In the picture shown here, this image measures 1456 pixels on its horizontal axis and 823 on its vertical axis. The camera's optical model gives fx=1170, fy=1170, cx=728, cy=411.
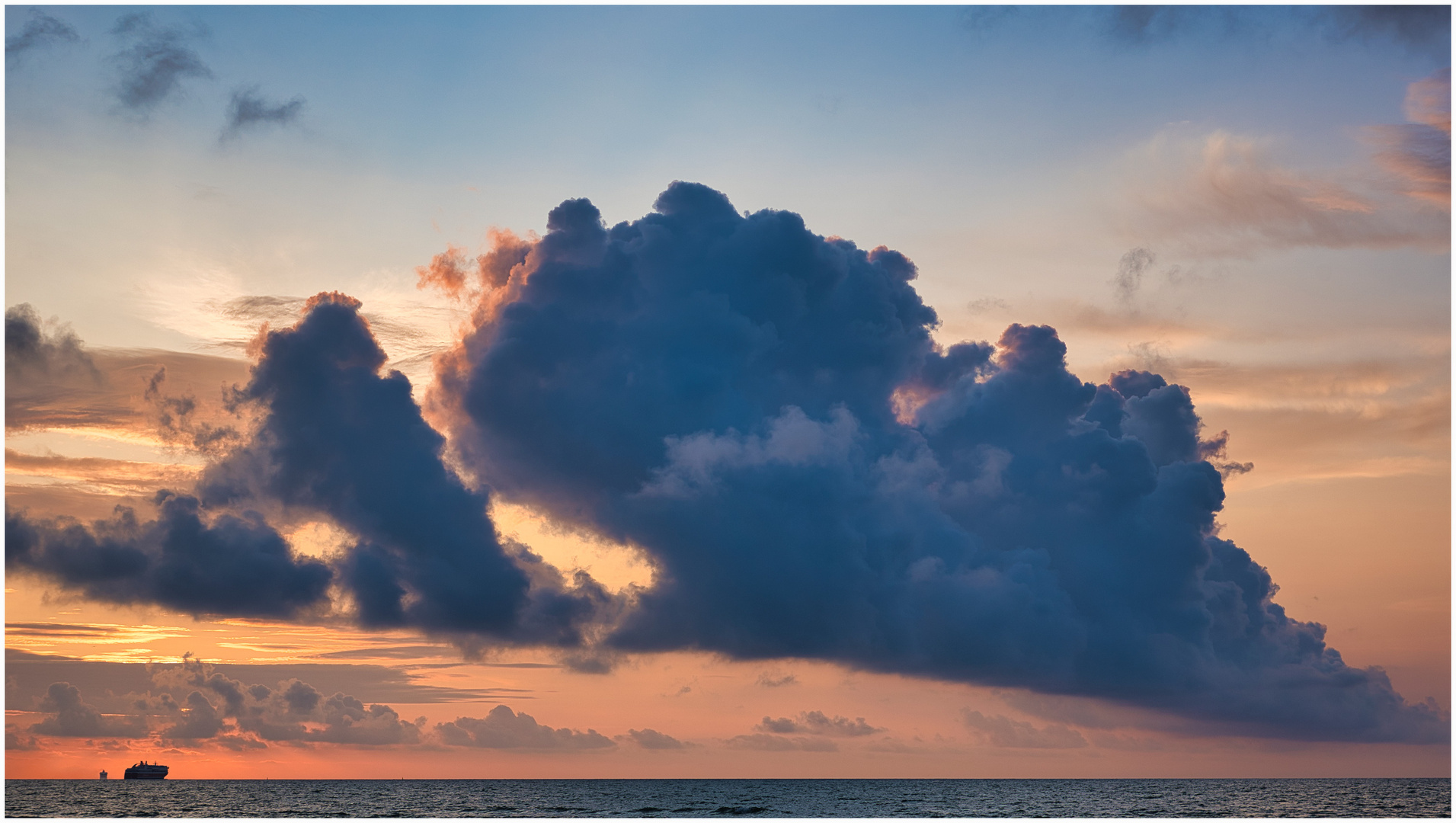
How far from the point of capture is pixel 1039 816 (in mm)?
189125

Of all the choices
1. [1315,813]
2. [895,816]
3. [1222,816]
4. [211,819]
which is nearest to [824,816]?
[895,816]

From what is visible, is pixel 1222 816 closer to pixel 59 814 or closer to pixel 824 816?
pixel 824 816

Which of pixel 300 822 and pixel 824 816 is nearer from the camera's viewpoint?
pixel 300 822

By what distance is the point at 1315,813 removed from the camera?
191 meters

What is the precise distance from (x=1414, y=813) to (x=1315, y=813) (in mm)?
17056

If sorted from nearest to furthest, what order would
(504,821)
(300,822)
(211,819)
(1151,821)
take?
1. (300,822)
2. (1151,821)
3. (504,821)
4. (211,819)

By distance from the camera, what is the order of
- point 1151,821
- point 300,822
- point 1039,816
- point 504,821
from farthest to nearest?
point 1039,816, point 504,821, point 1151,821, point 300,822

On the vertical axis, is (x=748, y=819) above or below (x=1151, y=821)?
below

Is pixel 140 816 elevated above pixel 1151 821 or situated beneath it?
situated beneath

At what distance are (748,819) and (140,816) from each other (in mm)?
99305

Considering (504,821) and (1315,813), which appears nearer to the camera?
(504,821)

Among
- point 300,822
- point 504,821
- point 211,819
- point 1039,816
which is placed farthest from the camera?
point 1039,816

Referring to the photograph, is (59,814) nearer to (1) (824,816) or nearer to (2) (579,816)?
(2) (579,816)

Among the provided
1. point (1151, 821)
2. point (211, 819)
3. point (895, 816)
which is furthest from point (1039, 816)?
point (211, 819)
